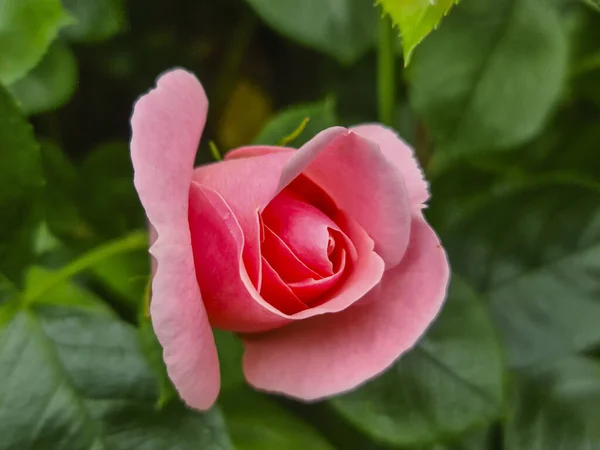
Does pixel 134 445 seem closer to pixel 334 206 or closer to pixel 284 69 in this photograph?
pixel 334 206

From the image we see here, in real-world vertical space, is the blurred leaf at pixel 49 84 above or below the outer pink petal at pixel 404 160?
below

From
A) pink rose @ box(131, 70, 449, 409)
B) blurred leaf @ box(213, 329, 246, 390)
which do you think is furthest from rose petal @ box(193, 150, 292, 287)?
blurred leaf @ box(213, 329, 246, 390)

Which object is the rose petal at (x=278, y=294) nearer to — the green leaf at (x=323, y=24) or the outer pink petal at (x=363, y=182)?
the outer pink petal at (x=363, y=182)

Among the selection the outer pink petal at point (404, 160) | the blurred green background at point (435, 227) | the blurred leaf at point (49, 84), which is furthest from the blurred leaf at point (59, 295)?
the outer pink petal at point (404, 160)

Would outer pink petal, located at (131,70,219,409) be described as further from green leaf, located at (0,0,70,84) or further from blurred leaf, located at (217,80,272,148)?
blurred leaf, located at (217,80,272,148)

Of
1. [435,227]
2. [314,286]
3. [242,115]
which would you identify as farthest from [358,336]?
[242,115]

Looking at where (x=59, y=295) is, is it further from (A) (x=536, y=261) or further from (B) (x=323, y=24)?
(A) (x=536, y=261)
